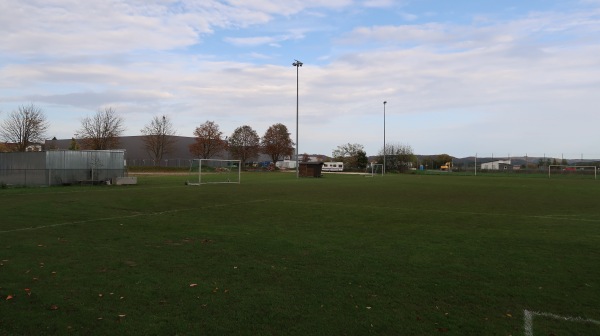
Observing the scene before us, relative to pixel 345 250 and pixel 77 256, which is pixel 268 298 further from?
pixel 77 256

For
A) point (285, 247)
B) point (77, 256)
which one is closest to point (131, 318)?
point (77, 256)

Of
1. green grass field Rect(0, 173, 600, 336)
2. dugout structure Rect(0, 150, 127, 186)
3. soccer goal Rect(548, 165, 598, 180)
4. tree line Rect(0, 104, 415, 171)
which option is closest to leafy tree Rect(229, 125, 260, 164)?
tree line Rect(0, 104, 415, 171)

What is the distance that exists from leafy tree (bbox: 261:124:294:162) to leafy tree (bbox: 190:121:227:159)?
564 inches

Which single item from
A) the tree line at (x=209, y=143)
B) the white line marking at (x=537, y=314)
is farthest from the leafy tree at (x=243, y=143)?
the white line marking at (x=537, y=314)

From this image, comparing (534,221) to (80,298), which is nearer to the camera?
(80,298)

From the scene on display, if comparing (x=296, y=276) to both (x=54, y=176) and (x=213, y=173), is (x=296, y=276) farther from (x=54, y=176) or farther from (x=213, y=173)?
(x=213, y=173)

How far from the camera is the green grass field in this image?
15.6ft

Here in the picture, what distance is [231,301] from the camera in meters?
5.46

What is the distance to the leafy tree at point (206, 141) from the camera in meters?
91.3

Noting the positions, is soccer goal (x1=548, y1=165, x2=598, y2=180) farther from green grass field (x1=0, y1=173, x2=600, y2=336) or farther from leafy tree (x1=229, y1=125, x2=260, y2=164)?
leafy tree (x1=229, y1=125, x2=260, y2=164)

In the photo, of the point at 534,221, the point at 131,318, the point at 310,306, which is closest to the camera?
the point at 131,318

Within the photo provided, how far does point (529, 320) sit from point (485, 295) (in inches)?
35.2

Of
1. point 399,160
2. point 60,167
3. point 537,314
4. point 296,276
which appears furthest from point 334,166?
point 537,314

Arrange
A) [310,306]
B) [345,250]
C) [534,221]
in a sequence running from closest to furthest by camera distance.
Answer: [310,306] < [345,250] < [534,221]
